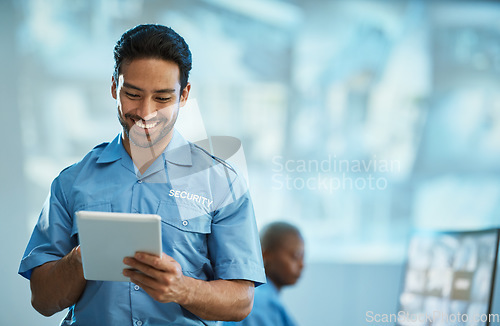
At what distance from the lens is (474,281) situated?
192cm

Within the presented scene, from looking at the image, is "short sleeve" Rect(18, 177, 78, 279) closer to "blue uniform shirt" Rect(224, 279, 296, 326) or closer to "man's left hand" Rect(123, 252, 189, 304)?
"man's left hand" Rect(123, 252, 189, 304)

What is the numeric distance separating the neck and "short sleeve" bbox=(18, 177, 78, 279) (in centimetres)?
18

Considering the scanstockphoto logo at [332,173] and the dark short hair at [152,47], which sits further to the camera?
the scanstockphoto logo at [332,173]

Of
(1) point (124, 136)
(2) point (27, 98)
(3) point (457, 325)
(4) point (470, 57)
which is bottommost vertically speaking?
(3) point (457, 325)

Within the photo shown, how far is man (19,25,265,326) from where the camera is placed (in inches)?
A: 46.2

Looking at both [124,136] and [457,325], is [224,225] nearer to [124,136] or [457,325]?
[124,136]

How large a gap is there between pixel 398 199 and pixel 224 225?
2.08 metres

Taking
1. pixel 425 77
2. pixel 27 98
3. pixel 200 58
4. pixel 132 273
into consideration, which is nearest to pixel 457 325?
pixel 132 273

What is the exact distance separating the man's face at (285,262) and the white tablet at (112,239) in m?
1.14

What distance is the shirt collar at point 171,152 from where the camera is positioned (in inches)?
50.0

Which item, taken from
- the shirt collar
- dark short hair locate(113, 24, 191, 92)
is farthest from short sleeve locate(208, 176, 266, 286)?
dark short hair locate(113, 24, 191, 92)

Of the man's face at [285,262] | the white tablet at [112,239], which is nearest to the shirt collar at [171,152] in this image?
the white tablet at [112,239]

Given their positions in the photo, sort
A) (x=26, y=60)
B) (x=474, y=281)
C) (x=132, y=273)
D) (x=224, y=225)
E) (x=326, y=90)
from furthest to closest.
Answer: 1. (x=326, y=90)
2. (x=26, y=60)
3. (x=474, y=281)
4. (x=224, y=225)
5. (x=132, y=273)
